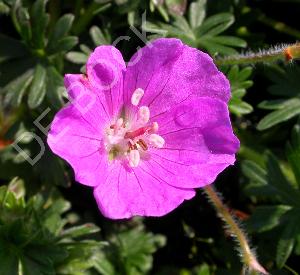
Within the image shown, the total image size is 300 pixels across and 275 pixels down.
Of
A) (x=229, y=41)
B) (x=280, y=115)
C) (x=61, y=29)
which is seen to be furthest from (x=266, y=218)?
(x=61, y=29)

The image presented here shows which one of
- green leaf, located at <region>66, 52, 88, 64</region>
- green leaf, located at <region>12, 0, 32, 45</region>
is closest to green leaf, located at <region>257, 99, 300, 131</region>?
green leaf, located at <region>66, 52, 88, 64</region>

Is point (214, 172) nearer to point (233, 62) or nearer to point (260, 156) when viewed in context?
point (233, 62)

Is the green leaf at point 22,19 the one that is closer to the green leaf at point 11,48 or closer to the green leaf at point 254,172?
the green leaf at point 11,48

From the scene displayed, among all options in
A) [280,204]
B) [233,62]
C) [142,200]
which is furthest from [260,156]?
[142,200]

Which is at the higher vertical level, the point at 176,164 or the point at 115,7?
the point at 115,7

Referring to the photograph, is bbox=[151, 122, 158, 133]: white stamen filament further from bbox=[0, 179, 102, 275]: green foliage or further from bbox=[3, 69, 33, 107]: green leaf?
bbox=[3, 69, 33, 107]: green leaf

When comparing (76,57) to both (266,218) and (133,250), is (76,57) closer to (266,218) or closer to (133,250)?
(133,250)

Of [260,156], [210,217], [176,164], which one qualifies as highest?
[176,164]

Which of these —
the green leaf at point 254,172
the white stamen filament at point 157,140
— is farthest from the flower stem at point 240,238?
the white stamen filament at point 157,140
